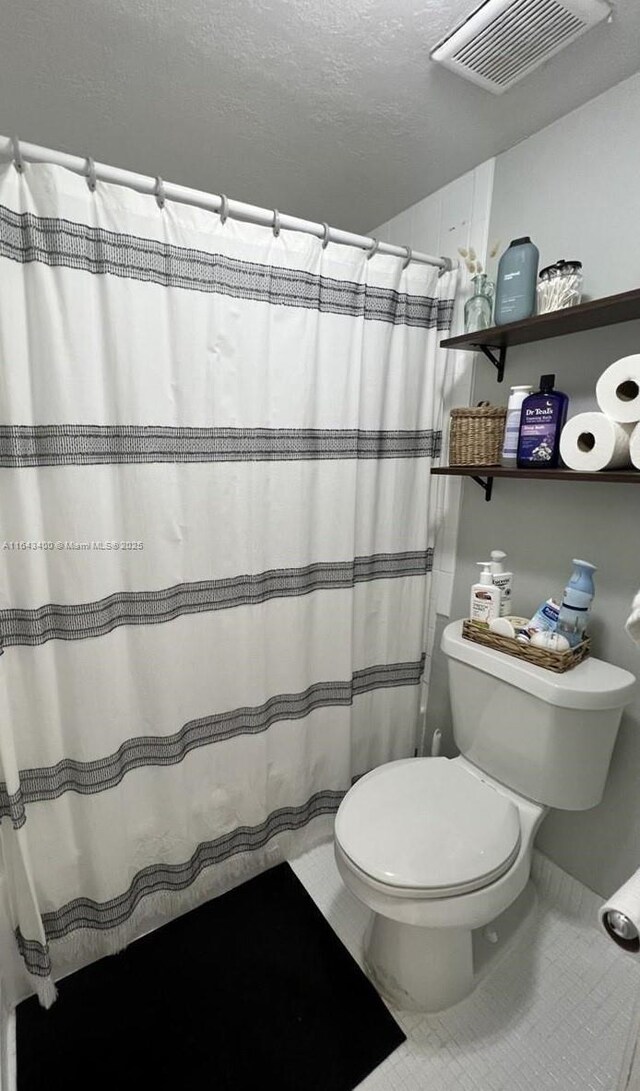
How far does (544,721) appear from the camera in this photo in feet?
3.85

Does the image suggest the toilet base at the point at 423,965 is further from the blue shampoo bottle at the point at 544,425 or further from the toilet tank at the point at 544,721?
the blue shampoo bottle at the point at 544,425

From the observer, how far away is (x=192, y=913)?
1.42 m

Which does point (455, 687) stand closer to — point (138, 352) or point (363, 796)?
point (363, 796)

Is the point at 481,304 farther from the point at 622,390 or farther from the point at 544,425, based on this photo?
the point at 622,390

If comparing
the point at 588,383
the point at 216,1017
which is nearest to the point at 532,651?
the point at 588,383

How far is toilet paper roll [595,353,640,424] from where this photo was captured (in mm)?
977

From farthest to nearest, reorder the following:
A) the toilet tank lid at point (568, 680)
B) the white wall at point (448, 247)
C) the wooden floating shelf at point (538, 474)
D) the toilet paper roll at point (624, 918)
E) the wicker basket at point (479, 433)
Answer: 1. the white wall at point (448, 247)
2. the wicker basket at point (479, 433)
3. the toilet tank lid at point (568, 680)
4. the wooden floating shelf at point (538, 474)
5. the toilet paper roll at point (624, 918)

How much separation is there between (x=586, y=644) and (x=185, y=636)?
1.02 m

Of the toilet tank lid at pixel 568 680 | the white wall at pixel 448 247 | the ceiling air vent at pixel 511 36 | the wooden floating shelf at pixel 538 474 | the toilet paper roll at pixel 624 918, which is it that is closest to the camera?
the toilet paper roll at pixel 624 918

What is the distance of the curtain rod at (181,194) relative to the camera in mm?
940

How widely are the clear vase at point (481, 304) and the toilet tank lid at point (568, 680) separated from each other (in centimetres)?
91

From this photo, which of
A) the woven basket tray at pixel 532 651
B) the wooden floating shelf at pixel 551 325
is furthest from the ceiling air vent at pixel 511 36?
the woven basket tray at pixel 532 651

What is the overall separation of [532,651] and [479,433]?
60 centimetres

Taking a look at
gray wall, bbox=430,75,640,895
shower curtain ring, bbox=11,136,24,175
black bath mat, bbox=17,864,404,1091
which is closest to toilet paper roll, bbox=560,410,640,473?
gray wall, bbox=430,75,640,895
